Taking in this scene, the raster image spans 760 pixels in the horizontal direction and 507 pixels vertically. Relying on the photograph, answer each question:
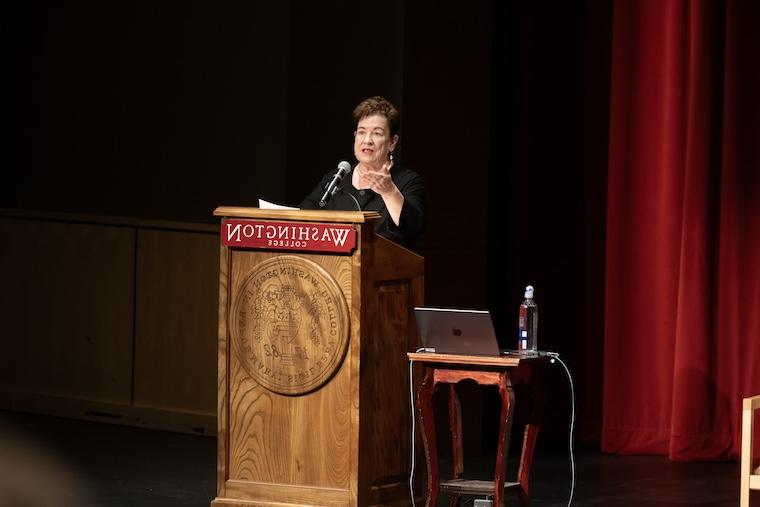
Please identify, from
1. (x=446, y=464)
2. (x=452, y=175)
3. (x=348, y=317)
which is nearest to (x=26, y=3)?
(x=452, y=175)

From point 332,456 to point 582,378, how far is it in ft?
7.91

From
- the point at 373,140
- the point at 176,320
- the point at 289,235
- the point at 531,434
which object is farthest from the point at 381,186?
the point at 176,320

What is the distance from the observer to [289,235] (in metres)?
4.73

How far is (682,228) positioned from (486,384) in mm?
1996

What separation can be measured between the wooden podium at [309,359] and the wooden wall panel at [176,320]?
88.2 inches

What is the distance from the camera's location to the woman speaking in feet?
16.0

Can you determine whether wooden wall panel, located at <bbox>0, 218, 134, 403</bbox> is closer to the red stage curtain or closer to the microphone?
the red stage curtain

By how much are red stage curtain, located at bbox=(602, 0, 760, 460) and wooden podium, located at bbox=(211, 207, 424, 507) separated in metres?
1.92

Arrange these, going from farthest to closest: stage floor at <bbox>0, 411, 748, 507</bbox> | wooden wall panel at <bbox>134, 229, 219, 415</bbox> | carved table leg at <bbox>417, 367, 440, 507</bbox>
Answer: wooden wall panel at <bbox>134, 229, 219, 415</bbox>
stage floor at <bbox>0, 411, 748, 507</bbox>
carved table leg at <bbox>417, 367, 440, 507</bbox>

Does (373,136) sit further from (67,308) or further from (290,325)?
(67,308)

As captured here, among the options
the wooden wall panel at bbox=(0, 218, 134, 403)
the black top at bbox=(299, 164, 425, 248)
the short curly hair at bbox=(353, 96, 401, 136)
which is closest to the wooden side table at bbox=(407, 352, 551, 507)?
the black top at bbox=(299, 164, 425, 248)

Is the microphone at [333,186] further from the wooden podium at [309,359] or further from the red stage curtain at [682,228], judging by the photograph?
the red stage curtain at [682,228]

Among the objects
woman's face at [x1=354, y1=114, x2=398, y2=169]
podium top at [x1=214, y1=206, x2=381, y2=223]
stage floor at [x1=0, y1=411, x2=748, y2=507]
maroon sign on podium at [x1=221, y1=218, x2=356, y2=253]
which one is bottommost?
stage floor at [x1=0, y1=411, x2=748, y2=507]

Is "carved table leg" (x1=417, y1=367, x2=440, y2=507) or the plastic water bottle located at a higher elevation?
the plastic water bottle
